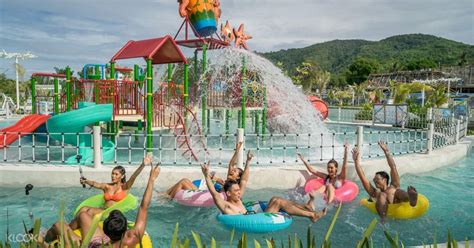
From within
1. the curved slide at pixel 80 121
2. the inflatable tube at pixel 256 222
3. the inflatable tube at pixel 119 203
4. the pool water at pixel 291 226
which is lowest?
the pool water at pixel 291 226

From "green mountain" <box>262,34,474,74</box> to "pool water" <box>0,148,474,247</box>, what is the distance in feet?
337

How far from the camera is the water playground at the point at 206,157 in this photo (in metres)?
6.07

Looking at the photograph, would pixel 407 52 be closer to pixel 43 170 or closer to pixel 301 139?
pixel 301 139

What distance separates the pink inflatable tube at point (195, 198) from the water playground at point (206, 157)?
2 cm

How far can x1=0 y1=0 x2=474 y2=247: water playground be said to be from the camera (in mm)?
6070

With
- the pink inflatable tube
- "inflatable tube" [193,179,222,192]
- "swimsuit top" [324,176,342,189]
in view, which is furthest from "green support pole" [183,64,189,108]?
"swimsuit top" [324,176,342,189]

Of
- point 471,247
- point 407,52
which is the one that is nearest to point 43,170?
point 471,247

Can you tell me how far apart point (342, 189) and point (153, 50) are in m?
5.73

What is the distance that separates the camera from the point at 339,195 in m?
6.95

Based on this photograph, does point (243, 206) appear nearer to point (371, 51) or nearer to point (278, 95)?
point (278, 95)

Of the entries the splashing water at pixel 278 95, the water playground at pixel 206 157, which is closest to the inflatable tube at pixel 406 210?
the water playground at pixel 206 157

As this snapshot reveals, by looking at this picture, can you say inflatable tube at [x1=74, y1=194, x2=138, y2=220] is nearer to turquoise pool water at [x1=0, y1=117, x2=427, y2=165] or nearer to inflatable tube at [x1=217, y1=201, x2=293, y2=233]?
inflatable tube at [x1=217, y1=201, x2=293, y2=233]

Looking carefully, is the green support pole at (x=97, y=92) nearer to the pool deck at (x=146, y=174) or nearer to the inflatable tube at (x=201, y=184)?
the pool deck at (x=146, y=174)

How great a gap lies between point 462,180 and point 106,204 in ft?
27.6
